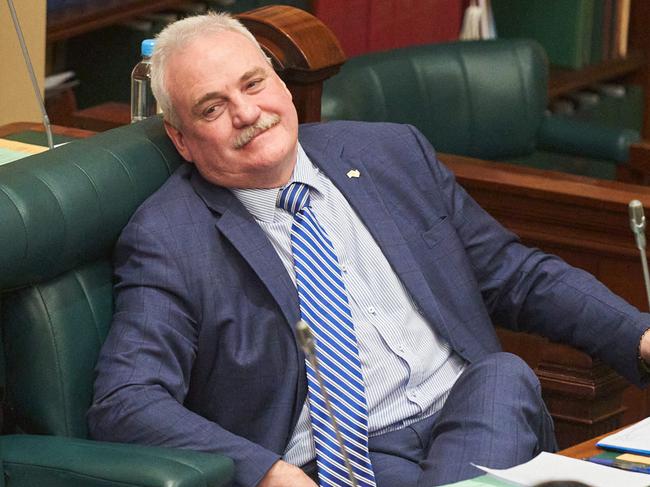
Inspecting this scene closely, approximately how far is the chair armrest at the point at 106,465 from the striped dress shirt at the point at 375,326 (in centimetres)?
35

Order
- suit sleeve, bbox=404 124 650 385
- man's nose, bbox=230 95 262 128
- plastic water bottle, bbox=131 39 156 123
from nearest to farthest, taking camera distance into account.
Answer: man's nose, bbox=230 95 262 128 → suit sleeve, bbox=404 124 650 385 → plastic water bottle, bbox=131 39 156 123

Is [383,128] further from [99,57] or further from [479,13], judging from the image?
[479,13]

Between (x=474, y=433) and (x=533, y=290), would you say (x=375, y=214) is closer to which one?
(x=533, y=290)

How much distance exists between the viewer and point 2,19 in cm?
346

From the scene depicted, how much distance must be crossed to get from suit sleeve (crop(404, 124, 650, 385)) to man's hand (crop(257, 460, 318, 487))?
0.66 metres

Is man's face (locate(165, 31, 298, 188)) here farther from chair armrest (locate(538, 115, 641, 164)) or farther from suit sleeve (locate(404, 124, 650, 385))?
chair armrest (locate(538, 115, 641, 164))

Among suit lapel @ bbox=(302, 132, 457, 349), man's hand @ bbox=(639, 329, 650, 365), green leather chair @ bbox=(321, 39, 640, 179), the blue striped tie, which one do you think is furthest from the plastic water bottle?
man's hand @ bbox=(639, 329, 650, 365)

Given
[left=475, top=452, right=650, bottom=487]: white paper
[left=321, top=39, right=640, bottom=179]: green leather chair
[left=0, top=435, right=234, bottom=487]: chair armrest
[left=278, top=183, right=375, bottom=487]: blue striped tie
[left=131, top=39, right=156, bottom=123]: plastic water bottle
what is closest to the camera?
[left=475, top=452, right=650, bottom=487]: white paper

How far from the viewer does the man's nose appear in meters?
2.46

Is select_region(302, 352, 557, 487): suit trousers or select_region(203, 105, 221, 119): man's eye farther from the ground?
select_region(203, 105, 221, 119): man's eye

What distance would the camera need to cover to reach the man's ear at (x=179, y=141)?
8.32ft

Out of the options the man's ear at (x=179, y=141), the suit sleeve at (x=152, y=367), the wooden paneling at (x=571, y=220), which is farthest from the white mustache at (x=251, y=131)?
the wooden paneling at (x=571, y=220)

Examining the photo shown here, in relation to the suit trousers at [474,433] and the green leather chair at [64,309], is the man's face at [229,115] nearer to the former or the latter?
the green leather chair at [64,309]

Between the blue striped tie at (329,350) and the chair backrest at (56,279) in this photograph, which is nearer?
the chair backrest at (56,279)
